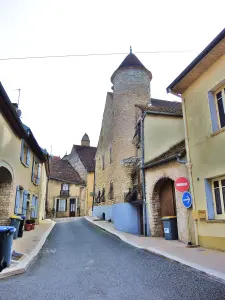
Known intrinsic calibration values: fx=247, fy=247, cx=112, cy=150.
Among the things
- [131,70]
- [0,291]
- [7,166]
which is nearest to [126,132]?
[131,70]

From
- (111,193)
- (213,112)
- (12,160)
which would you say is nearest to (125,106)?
(111,193)

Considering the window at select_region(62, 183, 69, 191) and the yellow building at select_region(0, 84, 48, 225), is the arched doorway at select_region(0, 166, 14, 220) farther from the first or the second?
the window at select_region(62, 183, 69, 191)

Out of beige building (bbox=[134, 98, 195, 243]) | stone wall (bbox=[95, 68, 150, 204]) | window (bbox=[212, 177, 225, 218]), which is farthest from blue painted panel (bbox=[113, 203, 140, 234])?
window (bbox=[212, 177, 225, 218])

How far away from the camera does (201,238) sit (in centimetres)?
818

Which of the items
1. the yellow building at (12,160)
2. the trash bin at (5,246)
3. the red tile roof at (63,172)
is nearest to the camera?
the trash bin at (5,246)

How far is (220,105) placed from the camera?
26.6 ft

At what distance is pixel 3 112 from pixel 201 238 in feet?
27.6

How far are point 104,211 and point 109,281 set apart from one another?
61.7ft

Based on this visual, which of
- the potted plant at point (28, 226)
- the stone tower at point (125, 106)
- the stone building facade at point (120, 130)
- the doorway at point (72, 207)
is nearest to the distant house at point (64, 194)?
the doorway at point (72, 207)

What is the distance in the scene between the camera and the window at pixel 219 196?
25.2 feet

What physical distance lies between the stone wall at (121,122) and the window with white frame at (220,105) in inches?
480

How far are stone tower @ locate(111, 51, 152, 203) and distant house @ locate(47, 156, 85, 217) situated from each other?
13430mm

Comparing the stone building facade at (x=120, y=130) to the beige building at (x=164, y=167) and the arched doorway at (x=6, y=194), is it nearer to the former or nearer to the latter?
the beige building at (x=164, y=167)

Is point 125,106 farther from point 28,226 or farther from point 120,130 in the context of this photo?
point 28,226
